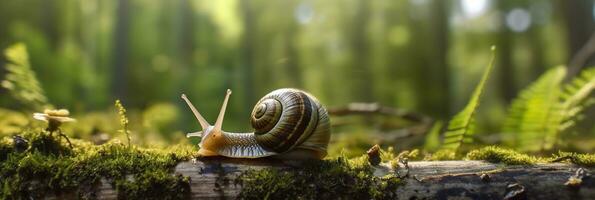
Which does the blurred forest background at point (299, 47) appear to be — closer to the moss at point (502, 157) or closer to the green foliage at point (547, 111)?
the green foliage at point (547, 111)

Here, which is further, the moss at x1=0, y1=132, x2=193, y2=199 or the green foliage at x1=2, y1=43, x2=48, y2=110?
the green foliage at x1=2, y1=43, x2=48, y2=110

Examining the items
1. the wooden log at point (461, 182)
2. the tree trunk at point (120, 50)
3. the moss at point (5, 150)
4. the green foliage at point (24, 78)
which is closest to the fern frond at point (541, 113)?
the wooden log at point (461, 182)

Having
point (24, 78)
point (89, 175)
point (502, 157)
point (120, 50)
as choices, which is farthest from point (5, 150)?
point (120, 50)

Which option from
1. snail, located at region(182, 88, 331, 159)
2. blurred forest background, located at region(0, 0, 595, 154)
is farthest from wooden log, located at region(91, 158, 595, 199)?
blurred forest background, located at region(0, 0, 595, 154)

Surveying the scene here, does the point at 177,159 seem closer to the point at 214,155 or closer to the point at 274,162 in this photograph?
the point at 214,155

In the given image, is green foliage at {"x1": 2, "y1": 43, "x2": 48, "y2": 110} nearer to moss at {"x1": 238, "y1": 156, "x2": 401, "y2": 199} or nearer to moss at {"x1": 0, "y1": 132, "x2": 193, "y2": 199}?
moss at {"x1": 0, "y1": 132, "x2": 193, "y2": 199}

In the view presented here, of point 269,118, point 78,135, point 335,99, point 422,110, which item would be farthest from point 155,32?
point 269,118

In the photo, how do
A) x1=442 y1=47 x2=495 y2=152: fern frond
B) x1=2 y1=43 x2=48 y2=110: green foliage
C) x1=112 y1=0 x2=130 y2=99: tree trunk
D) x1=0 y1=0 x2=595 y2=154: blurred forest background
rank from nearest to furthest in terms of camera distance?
x1=442 y1=47 x2=495 y2=152: fern frond, x1=2 y1=43 x2=48 y2=110: green foliage, x1=112 y1=0 x2=130 y2=99: tree trunk, x1=0 y1=0 x2=595 y2=154: blurred forest background
